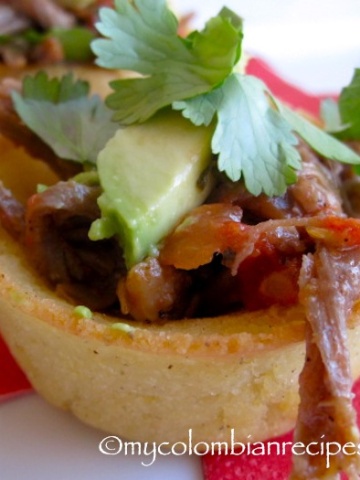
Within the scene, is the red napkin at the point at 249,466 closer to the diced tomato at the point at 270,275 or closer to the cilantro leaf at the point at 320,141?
the diced tomato at the point at 270,275

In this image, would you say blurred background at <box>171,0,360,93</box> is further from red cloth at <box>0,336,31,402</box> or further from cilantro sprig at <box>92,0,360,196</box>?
red cloth at <box>0,336,31,402</box>

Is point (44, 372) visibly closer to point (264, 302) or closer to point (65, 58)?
point (264, 302)

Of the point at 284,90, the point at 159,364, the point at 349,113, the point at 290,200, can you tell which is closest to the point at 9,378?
the point at 159,364

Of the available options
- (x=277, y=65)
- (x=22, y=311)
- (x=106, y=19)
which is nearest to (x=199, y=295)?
(x=22, y=311)

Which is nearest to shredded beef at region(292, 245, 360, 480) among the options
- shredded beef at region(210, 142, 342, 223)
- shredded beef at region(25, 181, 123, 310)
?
shredded beef at region(210, 142, 342, 223)

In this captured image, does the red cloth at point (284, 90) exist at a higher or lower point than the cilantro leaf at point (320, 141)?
lower

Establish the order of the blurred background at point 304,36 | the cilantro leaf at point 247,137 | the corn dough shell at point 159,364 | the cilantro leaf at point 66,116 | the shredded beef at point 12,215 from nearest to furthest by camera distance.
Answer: the corn dough shell at point 159,364, the cilantro leaf at point 247,137, the shredded beef at point 12,215, the cilantro leaf at point 66,116, the blurred background at point 304,36

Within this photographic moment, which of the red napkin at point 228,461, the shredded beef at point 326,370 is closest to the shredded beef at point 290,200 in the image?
the shredded beef at point 326,370
